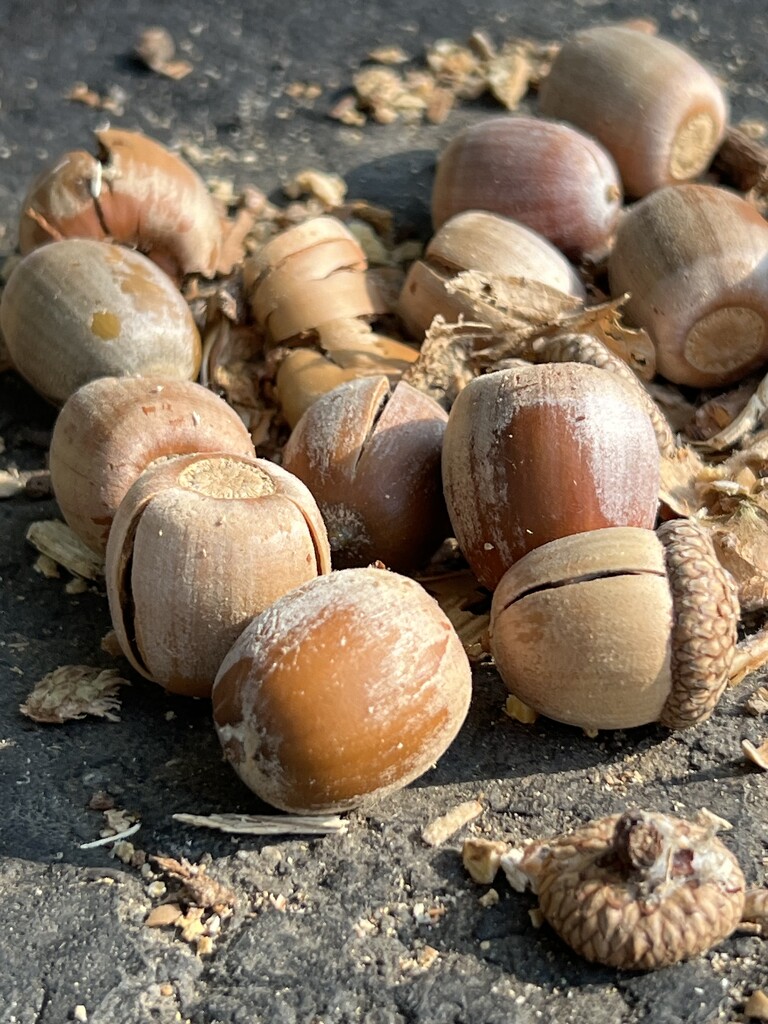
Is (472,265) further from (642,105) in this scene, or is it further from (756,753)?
(756,753)

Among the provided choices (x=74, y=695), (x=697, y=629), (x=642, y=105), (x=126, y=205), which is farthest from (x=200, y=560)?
(x=642, y=105)

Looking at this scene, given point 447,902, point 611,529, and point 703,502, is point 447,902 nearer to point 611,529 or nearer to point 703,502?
point 611,529

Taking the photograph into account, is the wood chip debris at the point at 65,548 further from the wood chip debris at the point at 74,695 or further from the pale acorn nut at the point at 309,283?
the pale acorn nut at the point at 309,283

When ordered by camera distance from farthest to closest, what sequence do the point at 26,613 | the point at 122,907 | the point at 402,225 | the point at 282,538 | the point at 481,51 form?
the point at 481,51
the point at 402,225
the point at 26,613
the point at 282,538
the point at 122,907

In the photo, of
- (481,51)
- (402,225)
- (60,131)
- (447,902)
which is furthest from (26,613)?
(481,51)

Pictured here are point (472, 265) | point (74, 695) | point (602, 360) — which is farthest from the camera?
point (472, 265)

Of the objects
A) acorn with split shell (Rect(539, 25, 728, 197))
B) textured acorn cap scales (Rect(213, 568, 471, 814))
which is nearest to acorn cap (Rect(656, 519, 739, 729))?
textured acorn cap scales (Rect(213, 568, 471, 814))
